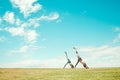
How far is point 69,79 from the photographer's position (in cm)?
1597

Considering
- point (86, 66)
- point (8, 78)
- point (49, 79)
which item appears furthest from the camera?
point (86, 66)

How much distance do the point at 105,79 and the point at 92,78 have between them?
106 centimetres

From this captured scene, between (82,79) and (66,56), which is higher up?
(66,56)

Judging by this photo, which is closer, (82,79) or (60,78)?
(82,79)

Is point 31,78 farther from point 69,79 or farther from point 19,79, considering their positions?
point 69,79

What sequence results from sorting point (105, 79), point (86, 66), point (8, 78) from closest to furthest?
1. point (105, 79)
2. point (8, 78)
3. point (86, 66)

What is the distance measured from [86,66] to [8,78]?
12624 mm

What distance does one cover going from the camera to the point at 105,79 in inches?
601

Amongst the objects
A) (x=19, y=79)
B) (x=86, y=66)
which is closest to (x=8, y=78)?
(x=19, y=79)

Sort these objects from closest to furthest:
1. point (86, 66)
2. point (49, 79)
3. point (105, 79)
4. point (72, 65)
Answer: point (105, 79) → point (49, 79) → point (86, 66) → point (72, 65)

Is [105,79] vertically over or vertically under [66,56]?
under

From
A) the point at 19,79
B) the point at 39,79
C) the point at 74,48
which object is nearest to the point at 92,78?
the point at 39,79

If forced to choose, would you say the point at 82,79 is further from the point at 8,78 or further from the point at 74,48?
the point at 74,48

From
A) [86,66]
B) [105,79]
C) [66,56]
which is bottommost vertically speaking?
[105,79]
